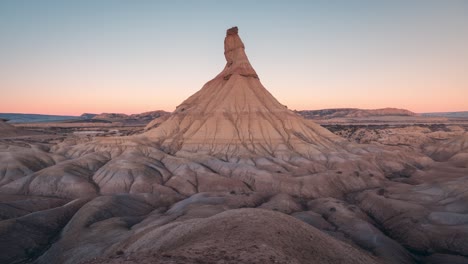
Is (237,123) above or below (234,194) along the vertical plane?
above

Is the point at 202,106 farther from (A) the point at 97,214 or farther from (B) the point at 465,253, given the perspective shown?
(B) the point at 465,253

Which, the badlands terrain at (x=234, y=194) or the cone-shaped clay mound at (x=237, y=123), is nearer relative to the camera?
the badlands terrain at (x=234, y=194)

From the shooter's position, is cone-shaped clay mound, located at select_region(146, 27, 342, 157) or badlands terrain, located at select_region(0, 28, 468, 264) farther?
cone-shaped clay mound, located at select_region(146, 27, 342, 157)

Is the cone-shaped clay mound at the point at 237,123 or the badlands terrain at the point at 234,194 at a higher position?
the cone-shaped clay mound at the point at 237,123

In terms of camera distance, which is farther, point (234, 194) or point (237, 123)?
point (237, 123)
